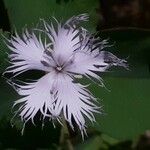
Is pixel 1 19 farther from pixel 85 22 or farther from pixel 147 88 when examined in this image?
pixel 147 88

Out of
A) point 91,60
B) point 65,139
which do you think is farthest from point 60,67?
point 65,139

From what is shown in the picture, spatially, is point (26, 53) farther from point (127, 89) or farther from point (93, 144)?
point (93, 144)

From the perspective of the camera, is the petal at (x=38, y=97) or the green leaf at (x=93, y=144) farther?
the green leaf at (x=93, y=144)

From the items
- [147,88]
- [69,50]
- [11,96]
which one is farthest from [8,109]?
[147,88]

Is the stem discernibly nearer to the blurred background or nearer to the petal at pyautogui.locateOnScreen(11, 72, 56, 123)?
the blurred background

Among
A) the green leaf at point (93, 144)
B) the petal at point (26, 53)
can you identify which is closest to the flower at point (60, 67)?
the petal at point (26, 53)

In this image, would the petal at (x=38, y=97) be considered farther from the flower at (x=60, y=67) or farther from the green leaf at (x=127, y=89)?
the green leaf at (x=127, y=89)
